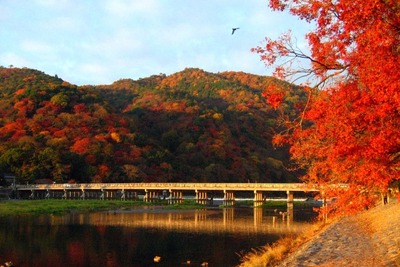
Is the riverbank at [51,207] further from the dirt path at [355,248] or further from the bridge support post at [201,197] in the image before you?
the dirt path at [355,248]

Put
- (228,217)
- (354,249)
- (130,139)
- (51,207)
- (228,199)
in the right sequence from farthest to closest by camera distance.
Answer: (130,139), (228,199), (51,207), (228,217), (354,249)

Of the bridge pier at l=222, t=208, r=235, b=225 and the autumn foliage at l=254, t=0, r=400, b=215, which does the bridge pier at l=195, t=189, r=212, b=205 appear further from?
the autumn foliage at l=254, t=0, r=400, b=215

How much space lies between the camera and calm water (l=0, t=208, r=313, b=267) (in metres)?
22.5

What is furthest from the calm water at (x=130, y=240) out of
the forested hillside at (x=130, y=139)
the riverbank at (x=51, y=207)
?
the forested hillside at (x=130, y=139)

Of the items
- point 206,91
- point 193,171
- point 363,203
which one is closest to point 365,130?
point 363,203

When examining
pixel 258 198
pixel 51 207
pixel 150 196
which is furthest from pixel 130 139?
pixel 51 207

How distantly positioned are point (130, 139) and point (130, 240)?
6072cm

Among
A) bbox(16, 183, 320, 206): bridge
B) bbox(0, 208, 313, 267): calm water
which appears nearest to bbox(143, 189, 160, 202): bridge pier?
bbox(16, 183, 320, 206): bridge

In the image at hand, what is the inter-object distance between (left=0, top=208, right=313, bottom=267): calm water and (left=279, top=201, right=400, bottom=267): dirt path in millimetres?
5210

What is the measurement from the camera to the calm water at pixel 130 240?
22469 mm

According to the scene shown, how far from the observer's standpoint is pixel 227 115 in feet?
359

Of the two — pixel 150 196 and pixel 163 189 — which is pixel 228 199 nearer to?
pixel 163 189

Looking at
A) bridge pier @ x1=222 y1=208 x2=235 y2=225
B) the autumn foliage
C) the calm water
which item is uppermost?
the autumn foliage

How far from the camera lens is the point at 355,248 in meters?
16.2
